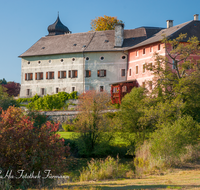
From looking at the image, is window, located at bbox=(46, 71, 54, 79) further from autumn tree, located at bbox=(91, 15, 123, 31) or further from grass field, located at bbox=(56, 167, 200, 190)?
grass field, located at bbox=(56, 167, 200, 190)

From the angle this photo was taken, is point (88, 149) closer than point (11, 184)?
No

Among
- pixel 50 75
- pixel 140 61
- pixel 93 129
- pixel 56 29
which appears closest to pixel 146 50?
pixel 140 61

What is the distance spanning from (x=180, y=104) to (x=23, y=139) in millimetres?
14733

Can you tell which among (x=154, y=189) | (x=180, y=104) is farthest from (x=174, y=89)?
(x=154, y=189)

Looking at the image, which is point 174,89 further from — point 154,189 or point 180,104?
point 154,189

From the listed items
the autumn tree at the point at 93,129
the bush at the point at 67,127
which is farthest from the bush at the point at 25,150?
the bush at the point at 67,127

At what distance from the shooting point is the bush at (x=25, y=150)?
29.9 ft

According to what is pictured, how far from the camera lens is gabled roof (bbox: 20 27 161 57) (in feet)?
129

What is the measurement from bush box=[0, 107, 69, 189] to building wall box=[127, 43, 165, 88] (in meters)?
25.3

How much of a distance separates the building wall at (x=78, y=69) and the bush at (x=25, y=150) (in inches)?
1138

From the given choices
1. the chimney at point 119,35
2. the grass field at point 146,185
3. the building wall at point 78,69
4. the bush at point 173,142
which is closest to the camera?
the grass field at point 146,185

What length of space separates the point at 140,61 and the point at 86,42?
8.65m

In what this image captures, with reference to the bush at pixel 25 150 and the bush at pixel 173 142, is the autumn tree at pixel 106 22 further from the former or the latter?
the bush at pixel 25 150

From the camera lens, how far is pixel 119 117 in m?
24.8
